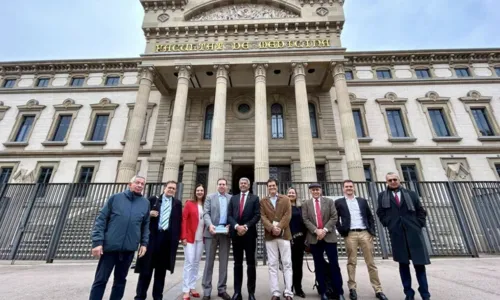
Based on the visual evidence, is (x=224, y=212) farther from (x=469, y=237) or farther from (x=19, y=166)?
(x=19, y=166)

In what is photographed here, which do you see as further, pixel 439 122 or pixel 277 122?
pixel 439 122

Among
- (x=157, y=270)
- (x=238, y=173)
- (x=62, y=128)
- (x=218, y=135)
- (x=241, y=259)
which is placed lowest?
(x=157, y=270)

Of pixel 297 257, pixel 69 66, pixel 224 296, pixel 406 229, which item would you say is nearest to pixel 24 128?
pixel 69 66

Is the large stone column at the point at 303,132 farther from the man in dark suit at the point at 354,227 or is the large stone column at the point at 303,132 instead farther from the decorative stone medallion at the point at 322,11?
the man in dark suit at the point at 354,227

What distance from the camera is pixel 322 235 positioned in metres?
3.83

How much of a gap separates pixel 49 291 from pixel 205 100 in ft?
53.4

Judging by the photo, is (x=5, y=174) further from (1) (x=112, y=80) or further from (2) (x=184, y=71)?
(2) (x=184, y=71)

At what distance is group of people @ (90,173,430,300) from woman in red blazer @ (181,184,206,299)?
0.05 ft

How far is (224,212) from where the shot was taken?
4.27 meters

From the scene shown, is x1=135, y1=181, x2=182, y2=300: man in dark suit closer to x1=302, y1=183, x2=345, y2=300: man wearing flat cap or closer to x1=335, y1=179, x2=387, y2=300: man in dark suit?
x1=302, y1=183, x2=345, y2=300: man wearing flat cap

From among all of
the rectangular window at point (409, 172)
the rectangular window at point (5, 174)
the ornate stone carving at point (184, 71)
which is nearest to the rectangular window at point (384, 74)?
the rectangular window at point (409, 172)

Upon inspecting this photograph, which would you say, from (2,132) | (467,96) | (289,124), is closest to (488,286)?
(289,124)

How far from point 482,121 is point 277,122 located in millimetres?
16348

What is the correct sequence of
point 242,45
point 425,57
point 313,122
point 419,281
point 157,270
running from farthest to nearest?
1. point 425,57
2. point 313,122
3. point 242,45
4. point 157,270
5. point 419,281
